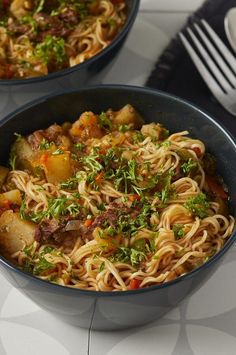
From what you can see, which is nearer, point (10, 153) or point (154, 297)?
point (154, 297)

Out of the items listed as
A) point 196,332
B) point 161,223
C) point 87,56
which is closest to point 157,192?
point 161,223

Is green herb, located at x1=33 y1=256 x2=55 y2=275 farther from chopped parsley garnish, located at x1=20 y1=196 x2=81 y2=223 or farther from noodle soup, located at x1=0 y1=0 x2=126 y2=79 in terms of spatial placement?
noodle soup, located at x1=0 y1=0 x2=126 y2=79

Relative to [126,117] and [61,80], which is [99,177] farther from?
[61,80]

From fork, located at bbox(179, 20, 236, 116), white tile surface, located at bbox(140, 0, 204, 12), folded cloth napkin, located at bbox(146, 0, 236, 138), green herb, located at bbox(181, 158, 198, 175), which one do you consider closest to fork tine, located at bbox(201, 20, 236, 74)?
fork, located at bbox(179, 20, 236, 116)

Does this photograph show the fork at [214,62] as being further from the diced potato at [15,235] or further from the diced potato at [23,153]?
the diced potato at [15,235]

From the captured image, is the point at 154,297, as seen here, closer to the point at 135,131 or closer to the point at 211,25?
the point at 135,131

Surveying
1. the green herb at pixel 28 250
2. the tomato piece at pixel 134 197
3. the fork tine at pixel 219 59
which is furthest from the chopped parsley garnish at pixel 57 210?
the fork tine at pixel 219 59
